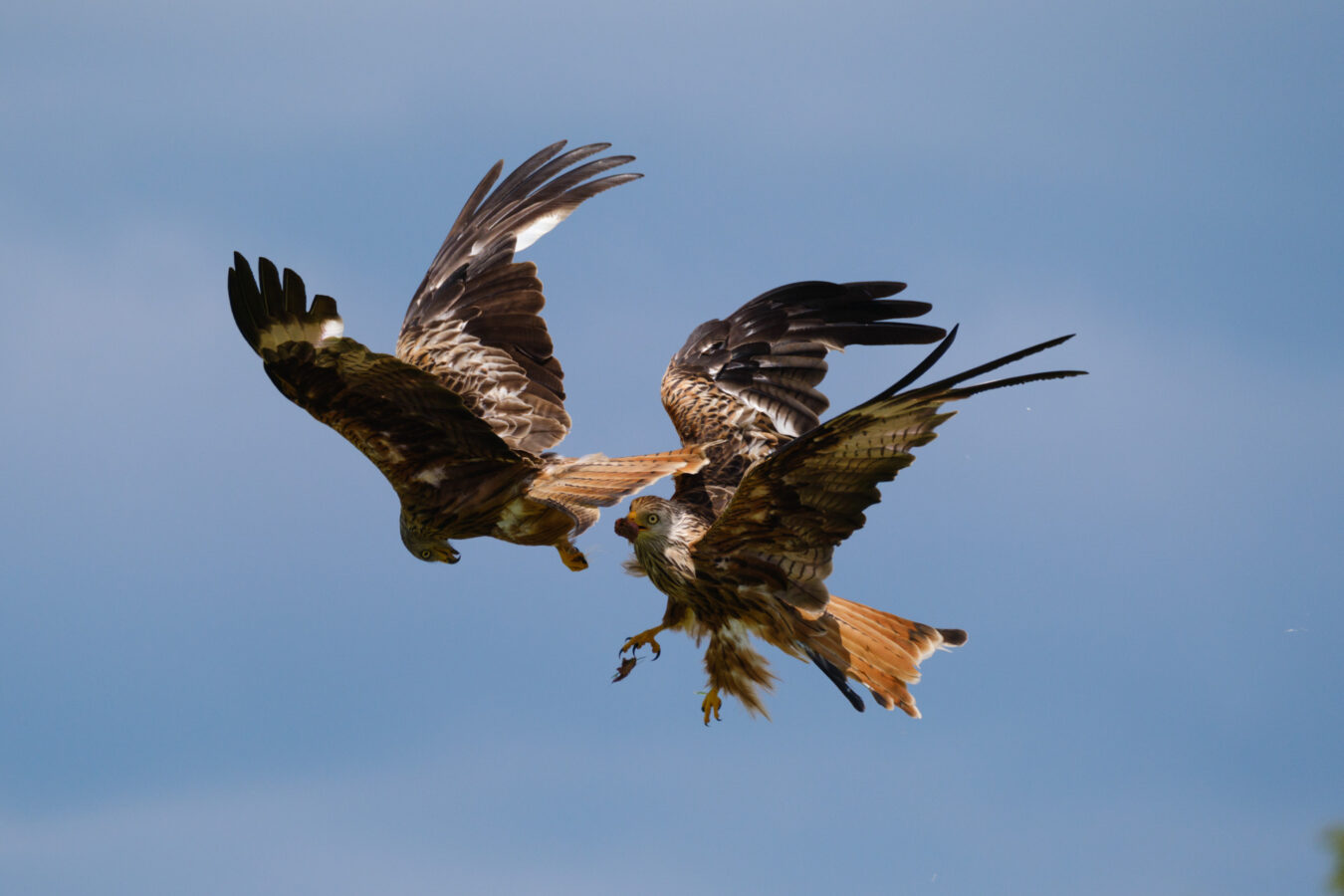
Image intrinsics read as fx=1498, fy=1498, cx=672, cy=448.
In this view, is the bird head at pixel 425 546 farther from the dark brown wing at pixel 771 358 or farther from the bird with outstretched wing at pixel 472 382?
the dark brown wing at pixel 771 358

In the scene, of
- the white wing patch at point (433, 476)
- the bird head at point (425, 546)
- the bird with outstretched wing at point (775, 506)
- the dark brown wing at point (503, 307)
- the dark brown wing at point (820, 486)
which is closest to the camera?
the dark brown wing at point (820, 486)

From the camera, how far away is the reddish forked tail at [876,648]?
A: 7.67 metres

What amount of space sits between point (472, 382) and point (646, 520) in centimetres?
216

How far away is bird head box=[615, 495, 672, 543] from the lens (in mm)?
7207

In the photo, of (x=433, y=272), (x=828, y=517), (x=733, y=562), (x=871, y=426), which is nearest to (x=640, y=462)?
(x=733, y=562)

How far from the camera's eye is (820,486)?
21.3 feet

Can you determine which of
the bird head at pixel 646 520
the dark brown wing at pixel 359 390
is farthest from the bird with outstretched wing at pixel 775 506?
the dark brown wing at pixel 359 390

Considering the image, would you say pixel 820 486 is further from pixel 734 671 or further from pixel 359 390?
pixel 359 390

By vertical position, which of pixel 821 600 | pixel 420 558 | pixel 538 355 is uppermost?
pixel 538 355

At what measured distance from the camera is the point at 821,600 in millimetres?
7043

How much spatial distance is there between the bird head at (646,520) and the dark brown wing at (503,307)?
4.85ft

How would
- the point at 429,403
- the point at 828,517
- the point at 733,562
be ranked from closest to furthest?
the point at 828,517 < the point at 733,562 < the point at 429,403

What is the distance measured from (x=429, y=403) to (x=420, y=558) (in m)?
1.44

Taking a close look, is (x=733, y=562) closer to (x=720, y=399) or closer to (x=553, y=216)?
(x=720, y=399)
